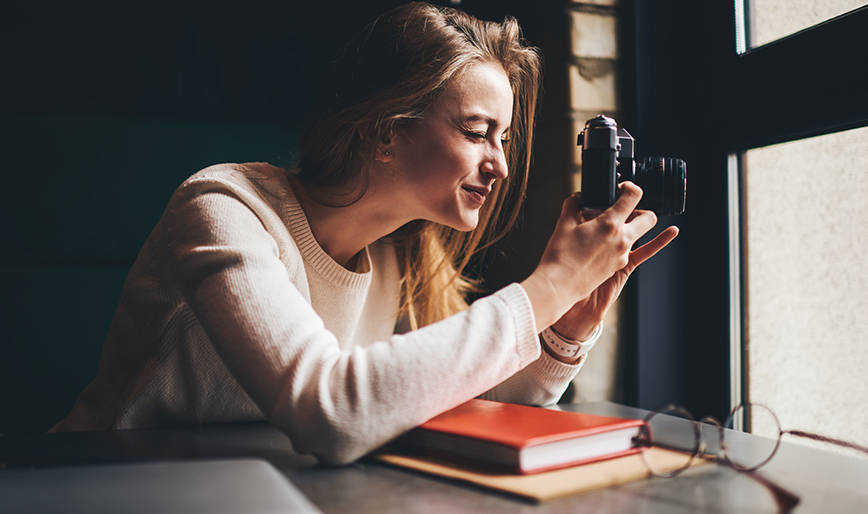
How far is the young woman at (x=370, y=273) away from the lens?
55 centimetres

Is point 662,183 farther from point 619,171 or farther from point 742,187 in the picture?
point 742,187

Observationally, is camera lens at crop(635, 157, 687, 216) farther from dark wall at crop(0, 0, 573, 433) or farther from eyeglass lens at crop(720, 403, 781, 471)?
dark wall at crop(0, 0, 573, 433)

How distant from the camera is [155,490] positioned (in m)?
0.40

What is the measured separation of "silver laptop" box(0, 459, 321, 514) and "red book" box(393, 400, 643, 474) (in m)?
0.15

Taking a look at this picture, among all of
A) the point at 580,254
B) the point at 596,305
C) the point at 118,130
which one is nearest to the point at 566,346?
the point at 596,305

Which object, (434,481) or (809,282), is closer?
(434,481)

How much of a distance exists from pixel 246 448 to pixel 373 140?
1.49 feet

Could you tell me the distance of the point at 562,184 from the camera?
1.25 m

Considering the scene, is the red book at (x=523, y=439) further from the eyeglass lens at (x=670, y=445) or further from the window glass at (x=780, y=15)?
the window glass at (x=780, y=15)

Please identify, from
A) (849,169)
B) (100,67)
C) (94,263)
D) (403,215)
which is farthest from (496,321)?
(100,67)

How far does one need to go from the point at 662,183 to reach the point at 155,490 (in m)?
0.62

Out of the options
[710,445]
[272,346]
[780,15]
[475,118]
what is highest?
[780,15]

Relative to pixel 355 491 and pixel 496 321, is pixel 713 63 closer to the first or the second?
pixel 496 321

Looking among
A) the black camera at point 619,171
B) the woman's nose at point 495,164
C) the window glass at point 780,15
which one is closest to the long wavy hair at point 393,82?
the woman's nose at point 495,164
